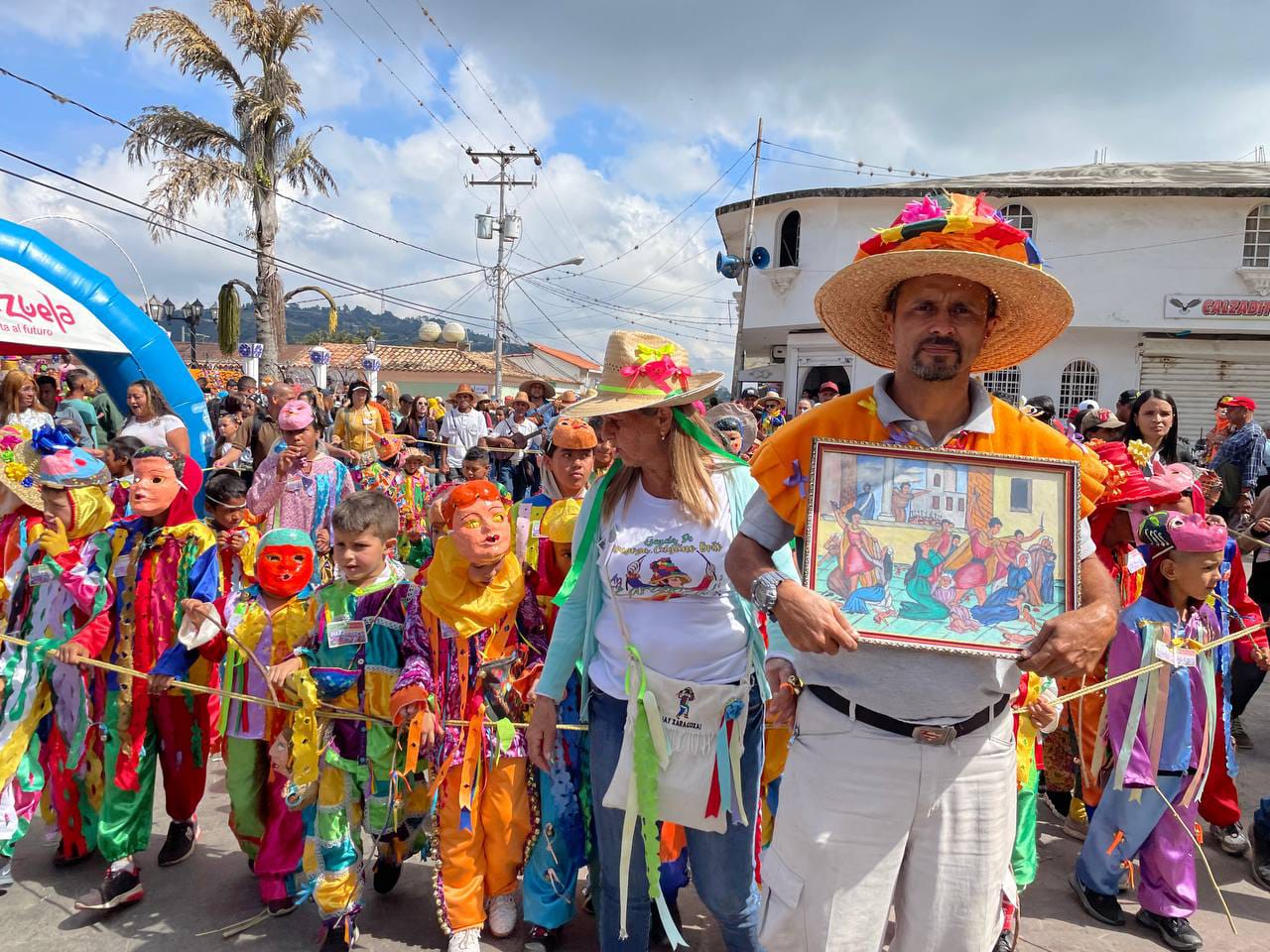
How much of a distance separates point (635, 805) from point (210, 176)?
75.3 ft

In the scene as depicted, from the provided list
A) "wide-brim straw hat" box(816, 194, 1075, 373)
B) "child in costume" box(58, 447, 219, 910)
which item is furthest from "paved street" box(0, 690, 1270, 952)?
"wide-brim straw hat" box(816, 194, 1075, 373)

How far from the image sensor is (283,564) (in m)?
3.30

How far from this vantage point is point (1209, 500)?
6141mm

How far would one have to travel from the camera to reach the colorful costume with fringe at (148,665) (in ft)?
11.1

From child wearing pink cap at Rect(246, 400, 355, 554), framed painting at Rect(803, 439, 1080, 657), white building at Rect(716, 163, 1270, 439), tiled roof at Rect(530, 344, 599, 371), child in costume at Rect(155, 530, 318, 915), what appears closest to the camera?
framed painting at Rect(803, 439, 1080, 657)

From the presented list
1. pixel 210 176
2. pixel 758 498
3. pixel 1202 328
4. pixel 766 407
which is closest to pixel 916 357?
pixel 758 498

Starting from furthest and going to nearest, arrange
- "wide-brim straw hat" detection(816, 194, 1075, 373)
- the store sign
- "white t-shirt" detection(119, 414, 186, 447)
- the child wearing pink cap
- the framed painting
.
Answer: the store sign, "white t-shirt" detection(119, 414, 186, 447), the child wearing pink cap, "wide-brim straw hat" detection(816, 194, 1075, 373), the framed painting

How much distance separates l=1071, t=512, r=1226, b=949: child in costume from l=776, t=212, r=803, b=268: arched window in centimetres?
2332

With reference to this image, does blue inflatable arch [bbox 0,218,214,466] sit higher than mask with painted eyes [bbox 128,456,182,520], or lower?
higher

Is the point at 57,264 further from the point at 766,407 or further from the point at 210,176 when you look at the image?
the point at 210,176

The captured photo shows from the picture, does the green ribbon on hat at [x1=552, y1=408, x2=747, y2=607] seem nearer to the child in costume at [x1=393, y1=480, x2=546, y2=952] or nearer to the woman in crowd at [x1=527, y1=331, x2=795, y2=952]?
the woman in crowd at [x1=527, y1=331, x2=795, y2=952]

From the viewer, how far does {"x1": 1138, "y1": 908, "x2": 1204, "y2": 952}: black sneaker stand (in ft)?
10.2

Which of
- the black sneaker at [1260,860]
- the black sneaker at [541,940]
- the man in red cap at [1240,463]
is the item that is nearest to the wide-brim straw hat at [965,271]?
the black sneaker at [541,940]

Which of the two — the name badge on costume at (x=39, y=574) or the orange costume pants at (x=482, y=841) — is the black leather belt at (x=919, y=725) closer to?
the orange costume pants at (x=482, y=841)
